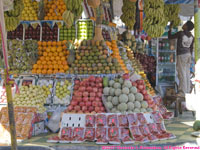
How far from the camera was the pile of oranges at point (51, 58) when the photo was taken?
324 inches

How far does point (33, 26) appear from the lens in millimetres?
9578

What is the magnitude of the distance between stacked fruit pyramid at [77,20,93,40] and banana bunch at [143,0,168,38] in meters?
2.07

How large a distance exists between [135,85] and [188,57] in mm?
4772

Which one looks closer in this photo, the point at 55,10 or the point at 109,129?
the point at 109,129

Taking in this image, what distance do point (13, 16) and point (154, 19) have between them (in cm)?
368

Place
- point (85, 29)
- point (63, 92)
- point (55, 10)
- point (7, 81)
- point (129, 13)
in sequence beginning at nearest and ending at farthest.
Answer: point (7, 81), point (63, 92), point (85, 29), point (55, 10), point (129, 13)

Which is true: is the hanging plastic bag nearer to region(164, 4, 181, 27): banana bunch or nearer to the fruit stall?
the fruit stall

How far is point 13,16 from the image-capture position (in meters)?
7.94

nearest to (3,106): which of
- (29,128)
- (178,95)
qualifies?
(29,128)

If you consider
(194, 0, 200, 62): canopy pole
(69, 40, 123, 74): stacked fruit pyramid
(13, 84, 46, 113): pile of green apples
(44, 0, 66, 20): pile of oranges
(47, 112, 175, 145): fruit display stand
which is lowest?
(47, 112, 175, 145): fruit display stand

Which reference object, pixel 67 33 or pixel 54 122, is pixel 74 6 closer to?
pixel 67 33

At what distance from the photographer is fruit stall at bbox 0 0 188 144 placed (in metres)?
6.30

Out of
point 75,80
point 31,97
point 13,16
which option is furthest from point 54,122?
point 13,16

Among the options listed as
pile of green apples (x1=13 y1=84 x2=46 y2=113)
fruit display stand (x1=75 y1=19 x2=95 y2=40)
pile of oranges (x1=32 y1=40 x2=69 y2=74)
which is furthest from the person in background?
pile of green apples (x1=13 y1=84 x2=46 y2=113)
